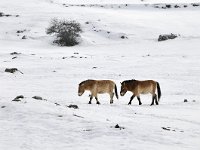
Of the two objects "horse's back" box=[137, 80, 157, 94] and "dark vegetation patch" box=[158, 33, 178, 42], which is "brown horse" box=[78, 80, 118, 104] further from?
"dark vegetation patch" box=[158, 33, 178, 42]

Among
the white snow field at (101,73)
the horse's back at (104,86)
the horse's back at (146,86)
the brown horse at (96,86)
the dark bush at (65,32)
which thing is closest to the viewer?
the white snow field at (101,73)

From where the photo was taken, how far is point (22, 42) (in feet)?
169

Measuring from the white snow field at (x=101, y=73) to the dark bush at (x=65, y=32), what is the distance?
0.97 m

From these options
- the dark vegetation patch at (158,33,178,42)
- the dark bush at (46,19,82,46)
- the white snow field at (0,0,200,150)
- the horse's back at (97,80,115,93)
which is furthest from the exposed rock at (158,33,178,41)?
the horse's back at (97,80,115,93)

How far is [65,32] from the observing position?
52.2 metres

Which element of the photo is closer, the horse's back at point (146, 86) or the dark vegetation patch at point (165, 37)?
the horse's back at point (146, 86)

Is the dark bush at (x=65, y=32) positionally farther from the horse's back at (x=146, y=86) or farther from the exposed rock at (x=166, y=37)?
the horse's back at (x=146, y=86)

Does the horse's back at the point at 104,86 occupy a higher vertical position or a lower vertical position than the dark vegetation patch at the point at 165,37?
lower

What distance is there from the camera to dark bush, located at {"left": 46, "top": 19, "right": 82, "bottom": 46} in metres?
50.9

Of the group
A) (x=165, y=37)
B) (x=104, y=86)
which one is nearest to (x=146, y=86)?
(x=104, y=86)

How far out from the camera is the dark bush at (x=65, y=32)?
50.9 meters

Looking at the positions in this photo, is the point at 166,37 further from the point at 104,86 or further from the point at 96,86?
the point at 96,86

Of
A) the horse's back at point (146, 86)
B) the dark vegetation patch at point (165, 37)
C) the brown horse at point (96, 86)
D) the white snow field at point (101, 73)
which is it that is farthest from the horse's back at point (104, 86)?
the dark vegetation patch at point (165, 37)

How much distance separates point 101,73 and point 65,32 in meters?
22.6
